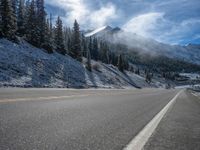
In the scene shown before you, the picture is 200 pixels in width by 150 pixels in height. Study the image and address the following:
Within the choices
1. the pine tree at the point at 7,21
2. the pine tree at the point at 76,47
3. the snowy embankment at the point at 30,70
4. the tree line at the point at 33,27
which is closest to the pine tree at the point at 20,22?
the tree line at the point at 33,27

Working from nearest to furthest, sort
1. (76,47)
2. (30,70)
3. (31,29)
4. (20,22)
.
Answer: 1. (30,70)
2. (31,29)
3. (20,22)
4. (76,47)

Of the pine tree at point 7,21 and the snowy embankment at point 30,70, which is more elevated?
the pine tree at point 7,21

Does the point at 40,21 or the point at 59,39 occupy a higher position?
the point at 40,21

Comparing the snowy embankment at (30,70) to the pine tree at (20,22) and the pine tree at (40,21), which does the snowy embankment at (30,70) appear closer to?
the pine tree at (40,21)

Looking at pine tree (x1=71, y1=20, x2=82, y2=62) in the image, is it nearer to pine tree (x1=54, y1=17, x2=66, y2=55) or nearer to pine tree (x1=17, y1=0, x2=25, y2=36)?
pine tree (x1=54, y1=17, x2=66, y2=55)

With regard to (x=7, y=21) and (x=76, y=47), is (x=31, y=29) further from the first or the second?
(x=76, y=47)

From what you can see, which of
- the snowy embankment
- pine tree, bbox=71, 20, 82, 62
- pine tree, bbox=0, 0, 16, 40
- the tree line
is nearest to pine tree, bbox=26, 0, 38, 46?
the tree line

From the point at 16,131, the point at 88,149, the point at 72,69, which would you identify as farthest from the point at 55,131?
the point at 72,69

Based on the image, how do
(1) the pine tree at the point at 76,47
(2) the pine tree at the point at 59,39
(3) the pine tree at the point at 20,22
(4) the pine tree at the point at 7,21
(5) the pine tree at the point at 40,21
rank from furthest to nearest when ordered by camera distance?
(1) the pine tree at the point at 76,47
(2) the pine tree at the point at 59,39
(3) the pine tree at the point at 20,22
(5) the pine tree at the point at 40,21
(4) the pine tree at the point at 7,21

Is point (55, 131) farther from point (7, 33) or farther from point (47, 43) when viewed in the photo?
point (47, 43)

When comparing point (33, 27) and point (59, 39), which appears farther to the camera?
point (59, 39)

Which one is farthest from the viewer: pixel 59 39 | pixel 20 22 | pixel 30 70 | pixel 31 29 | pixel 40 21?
pixel 59 39

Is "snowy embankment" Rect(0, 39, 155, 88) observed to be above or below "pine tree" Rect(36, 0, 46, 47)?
below

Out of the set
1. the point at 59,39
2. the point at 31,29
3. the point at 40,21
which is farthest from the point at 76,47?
the point at 31,29
